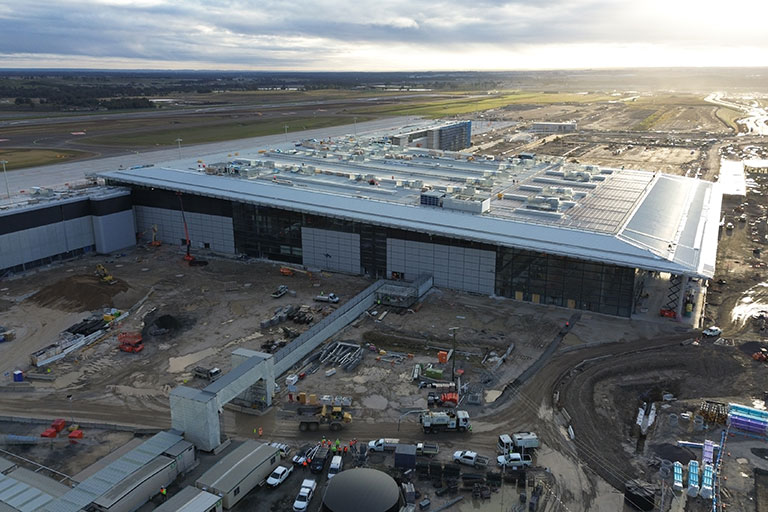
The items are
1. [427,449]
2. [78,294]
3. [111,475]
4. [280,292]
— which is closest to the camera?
[111,475]

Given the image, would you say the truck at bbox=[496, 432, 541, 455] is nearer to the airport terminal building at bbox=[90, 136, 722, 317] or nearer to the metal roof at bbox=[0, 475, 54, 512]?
the airport terminal building at bbox=[90, 136, 722, 317]

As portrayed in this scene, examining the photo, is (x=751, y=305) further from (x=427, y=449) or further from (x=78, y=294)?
(x=78, y=294)

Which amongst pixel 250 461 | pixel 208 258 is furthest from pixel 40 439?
pixel 208 258

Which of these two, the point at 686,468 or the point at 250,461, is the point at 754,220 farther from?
the point at 250,461

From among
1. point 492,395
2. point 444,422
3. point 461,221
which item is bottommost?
point 492,395

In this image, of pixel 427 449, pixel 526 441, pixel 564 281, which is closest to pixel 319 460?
pixel 427 449

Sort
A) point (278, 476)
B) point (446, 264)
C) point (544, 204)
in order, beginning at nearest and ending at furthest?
point (278, 476) < point (446, 264) < point (544, 204)
